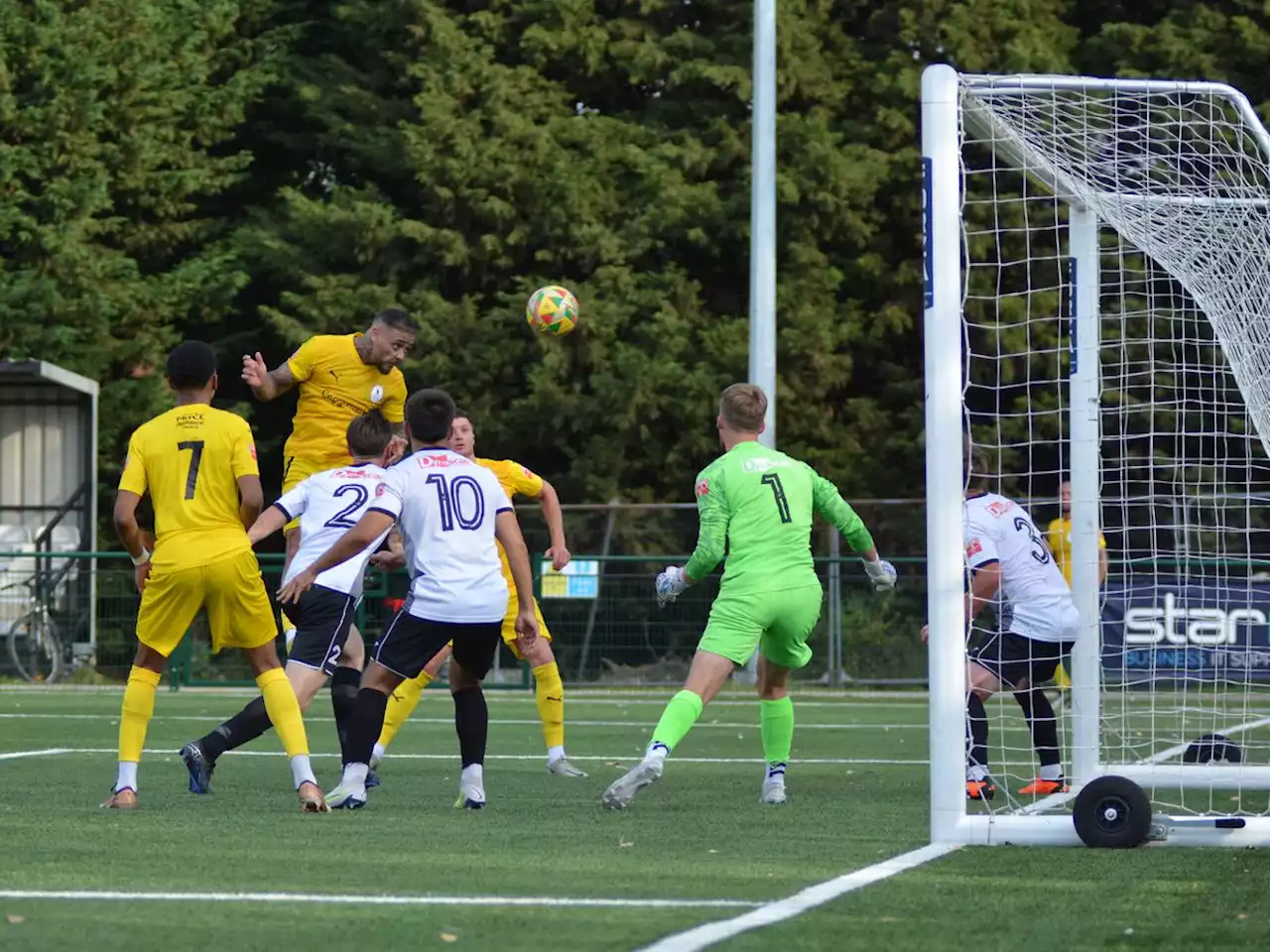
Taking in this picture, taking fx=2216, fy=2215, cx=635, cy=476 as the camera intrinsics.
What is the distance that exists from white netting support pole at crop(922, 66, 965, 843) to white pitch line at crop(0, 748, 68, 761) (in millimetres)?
6237

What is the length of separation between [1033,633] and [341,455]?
355 cm

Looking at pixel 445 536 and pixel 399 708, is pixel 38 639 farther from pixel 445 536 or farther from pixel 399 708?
pixel 445 536

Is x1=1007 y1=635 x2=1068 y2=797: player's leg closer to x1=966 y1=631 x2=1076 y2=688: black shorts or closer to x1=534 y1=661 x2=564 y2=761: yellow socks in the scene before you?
x1=966 y1=631 x2=1076 y2=688: black shorts

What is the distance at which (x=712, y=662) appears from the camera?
9336 mm

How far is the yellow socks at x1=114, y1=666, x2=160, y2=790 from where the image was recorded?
9219 mm

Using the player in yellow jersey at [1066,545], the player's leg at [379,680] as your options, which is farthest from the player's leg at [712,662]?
the player in yellow jersey at [1066,545]

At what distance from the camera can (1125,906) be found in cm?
627

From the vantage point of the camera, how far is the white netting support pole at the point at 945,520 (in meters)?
7.91

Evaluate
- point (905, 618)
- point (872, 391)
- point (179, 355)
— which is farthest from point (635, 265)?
point (179, 355)

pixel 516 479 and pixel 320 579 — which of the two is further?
pixel 516 479

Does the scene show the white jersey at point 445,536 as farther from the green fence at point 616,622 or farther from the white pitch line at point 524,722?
the green fence at point 616,622

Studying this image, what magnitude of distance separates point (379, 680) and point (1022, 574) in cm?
325

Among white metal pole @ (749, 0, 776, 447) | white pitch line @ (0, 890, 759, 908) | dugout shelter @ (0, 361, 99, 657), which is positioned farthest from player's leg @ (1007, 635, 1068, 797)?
dugout shelter @ (0, 361, 99, 657)

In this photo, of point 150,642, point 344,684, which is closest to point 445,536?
point 150,642
